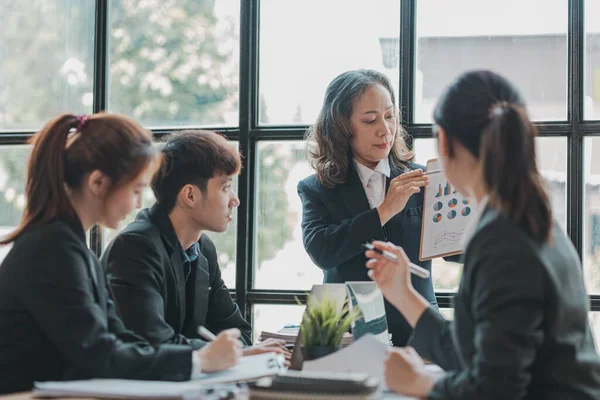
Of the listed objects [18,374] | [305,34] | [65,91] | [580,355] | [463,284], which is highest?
[305,34]

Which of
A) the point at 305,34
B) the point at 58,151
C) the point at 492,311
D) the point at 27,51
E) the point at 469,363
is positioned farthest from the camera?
the point at 27,51

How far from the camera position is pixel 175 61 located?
348 centimetres

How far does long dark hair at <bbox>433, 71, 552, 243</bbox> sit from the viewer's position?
1360 mm

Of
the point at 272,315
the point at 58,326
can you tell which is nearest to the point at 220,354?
the point at 58,326

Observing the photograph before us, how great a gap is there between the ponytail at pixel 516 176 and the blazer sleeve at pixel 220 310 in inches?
49.9

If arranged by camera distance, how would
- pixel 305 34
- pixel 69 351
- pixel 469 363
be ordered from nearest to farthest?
pixel 469 363
pixel 69 351
pixel 305 34

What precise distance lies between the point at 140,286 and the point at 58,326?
1.50 feet

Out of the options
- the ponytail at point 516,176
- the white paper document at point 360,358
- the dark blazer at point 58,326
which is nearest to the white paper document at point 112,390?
the dark blazer at point 58,326

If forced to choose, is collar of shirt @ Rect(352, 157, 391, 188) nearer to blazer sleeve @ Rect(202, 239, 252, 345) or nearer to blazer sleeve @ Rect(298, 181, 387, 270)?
blazer sleeve @ Rect(298, 181, 387, 270)

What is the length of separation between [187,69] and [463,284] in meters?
2.30

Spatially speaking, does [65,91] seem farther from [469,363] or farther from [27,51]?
[469,363]

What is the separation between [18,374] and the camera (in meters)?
1.69

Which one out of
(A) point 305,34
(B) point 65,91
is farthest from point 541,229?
(B) point 65,91

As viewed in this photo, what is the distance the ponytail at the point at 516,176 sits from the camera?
136cm
